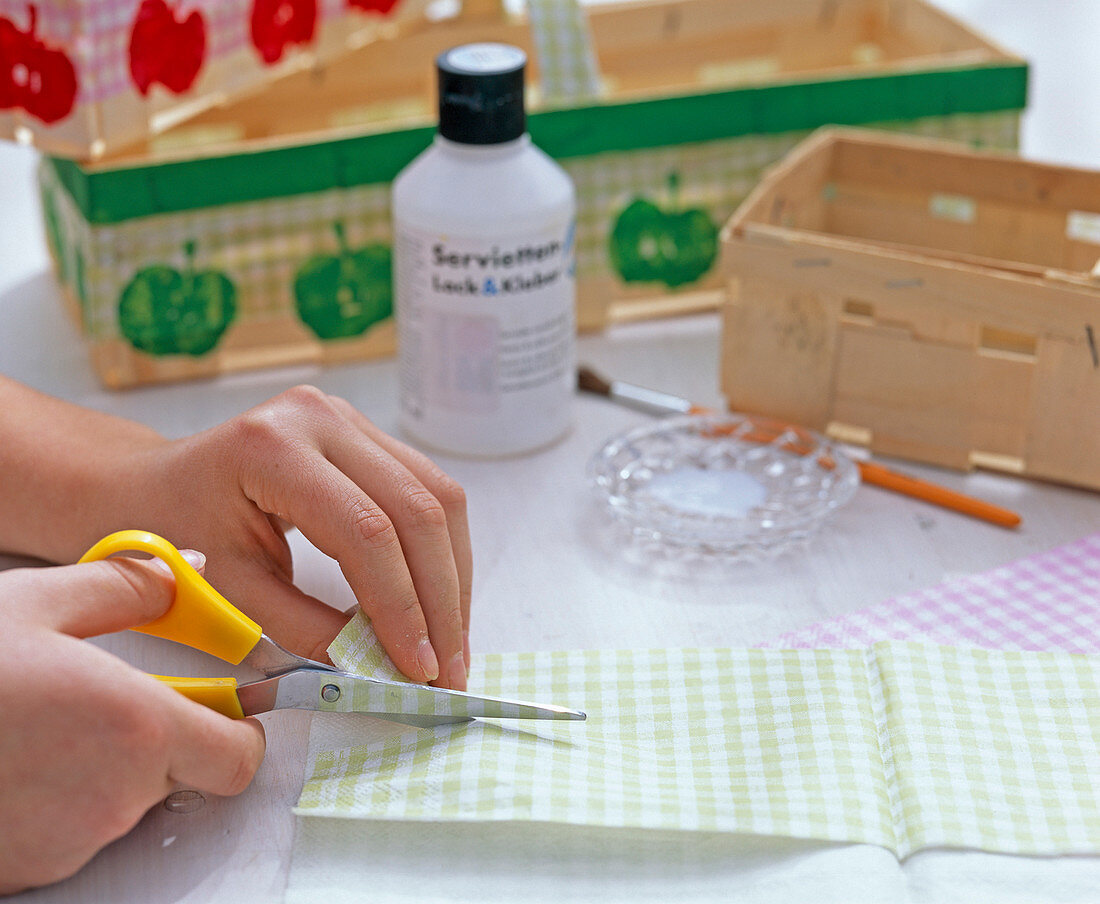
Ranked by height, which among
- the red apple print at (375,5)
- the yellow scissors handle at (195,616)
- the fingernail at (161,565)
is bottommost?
the yellow scissors handle at (195,616)

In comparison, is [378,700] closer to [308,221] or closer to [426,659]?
[426,659]

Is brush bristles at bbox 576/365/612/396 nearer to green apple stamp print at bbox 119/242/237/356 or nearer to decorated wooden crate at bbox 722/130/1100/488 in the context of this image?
decorated wooden crate at bbox 722/130/1100/488

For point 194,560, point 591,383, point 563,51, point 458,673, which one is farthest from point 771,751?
point 563,51

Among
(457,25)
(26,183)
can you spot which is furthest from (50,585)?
(26,183)

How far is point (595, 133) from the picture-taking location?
0.84 metres

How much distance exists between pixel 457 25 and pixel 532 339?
376 mm

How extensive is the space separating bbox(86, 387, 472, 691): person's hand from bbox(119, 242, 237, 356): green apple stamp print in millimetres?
225

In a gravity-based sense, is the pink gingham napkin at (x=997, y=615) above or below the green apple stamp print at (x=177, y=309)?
below

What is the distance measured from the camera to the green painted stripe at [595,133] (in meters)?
0.77

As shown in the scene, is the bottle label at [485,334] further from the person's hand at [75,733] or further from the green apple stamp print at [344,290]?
the person's hand at [75,733]

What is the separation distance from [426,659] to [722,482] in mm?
253

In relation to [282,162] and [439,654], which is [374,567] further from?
[282,162]

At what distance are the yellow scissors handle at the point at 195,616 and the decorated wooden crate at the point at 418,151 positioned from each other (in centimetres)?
35

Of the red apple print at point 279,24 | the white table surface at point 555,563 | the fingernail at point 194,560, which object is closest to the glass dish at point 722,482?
the white table surface at point 555,563
